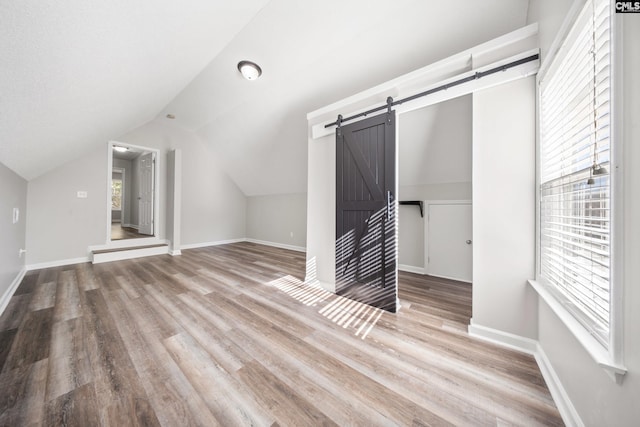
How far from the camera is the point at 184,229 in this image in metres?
5.23

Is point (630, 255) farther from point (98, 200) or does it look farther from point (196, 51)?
point (98, 200)

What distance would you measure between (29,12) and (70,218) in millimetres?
4519

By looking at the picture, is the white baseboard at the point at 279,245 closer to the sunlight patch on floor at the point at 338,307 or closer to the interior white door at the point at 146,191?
the sunlight patch on floor at the point at 338,307

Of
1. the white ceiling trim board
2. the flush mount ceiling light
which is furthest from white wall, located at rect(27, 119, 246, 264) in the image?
the white ceiling trim board

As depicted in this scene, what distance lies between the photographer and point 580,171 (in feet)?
3.28

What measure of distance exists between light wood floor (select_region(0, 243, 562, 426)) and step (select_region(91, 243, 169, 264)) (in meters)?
1.34

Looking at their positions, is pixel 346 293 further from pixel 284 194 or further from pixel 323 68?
pixel 284 194

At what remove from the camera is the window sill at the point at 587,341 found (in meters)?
0.74

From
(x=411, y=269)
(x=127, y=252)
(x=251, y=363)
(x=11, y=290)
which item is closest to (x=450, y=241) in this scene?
(x=411, y=269)

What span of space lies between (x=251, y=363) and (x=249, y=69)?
3174 mm

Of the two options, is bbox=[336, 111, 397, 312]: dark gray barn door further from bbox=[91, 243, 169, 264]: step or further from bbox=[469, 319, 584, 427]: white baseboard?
bbox=[91, 243, 169, 264]: step

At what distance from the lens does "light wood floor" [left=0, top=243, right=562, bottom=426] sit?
3.59 feet

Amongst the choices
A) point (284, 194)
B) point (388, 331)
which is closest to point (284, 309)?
point (388, 331)

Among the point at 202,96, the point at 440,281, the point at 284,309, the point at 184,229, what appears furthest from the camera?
the point at 184,229
